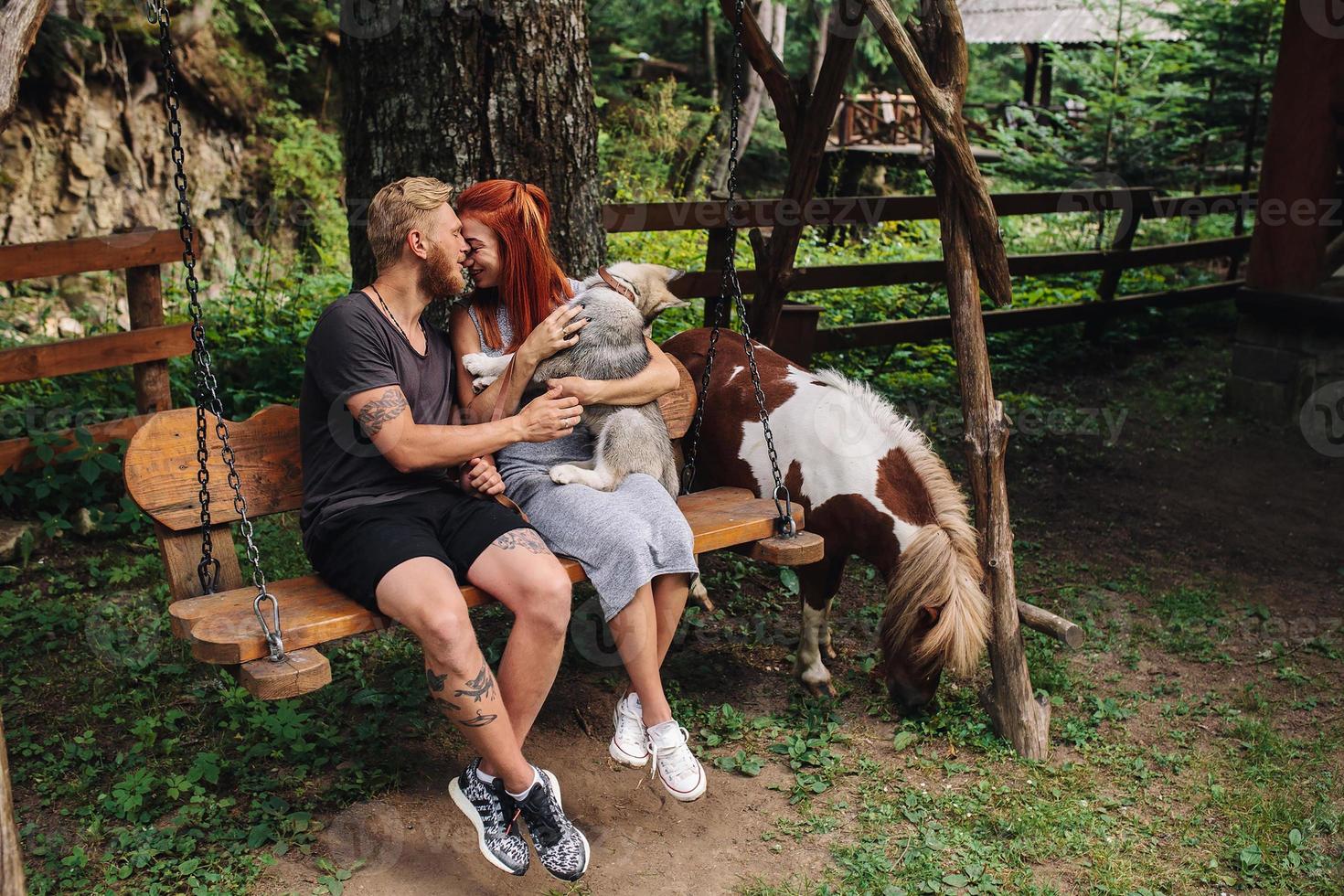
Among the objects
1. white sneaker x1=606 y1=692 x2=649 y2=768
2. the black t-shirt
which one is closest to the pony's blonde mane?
white sneaker x1=606 y1=692 x2=649 y2=768

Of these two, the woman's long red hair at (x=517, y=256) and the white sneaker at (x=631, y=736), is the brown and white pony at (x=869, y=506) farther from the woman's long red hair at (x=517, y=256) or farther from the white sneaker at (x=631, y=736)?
the woman's long red hair at (x=517, y=256)

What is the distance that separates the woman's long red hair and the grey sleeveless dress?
0.05m

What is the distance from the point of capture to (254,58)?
10.7 m

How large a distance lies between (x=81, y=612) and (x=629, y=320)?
2785 millimetres

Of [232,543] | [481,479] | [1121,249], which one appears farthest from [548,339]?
[1121,249]

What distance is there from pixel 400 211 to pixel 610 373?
83 cm

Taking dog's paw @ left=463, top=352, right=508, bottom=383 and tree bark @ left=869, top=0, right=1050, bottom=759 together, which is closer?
dog's paw @ left=463, top=352, right=508, bottom=383

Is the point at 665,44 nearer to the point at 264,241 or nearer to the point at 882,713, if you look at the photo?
the point at 264,241

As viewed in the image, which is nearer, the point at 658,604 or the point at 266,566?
the point at 658,604

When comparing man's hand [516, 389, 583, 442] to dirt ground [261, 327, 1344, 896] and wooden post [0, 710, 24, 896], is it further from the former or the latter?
wooden post [0, 710, 24, 896]

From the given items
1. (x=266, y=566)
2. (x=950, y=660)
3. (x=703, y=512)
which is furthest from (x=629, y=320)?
(x=266, y=566)

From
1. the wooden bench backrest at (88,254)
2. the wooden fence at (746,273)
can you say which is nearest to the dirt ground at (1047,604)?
the wooden fence at (746,273)

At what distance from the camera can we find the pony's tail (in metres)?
3.72

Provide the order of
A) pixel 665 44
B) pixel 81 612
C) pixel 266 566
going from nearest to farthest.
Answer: pixel 81 612 < pixel 266 566 < pixel 665 44
